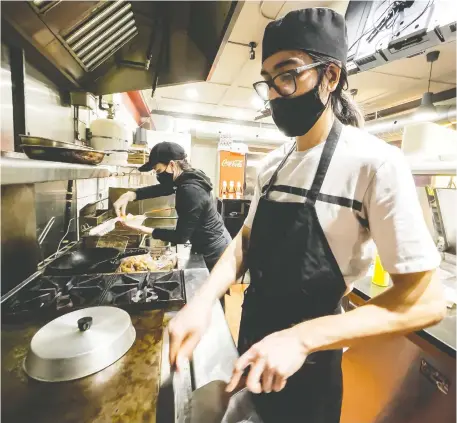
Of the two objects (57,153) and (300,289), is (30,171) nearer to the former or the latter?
(57,153)

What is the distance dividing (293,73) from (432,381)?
62.8 inches

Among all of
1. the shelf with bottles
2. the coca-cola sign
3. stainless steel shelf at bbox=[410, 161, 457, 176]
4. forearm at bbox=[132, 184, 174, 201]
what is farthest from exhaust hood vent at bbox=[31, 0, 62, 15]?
the coca-cola sign

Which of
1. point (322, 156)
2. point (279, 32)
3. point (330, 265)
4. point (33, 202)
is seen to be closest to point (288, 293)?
point (330, 265)

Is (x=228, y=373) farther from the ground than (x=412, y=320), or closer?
closer

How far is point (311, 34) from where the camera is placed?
94 cm

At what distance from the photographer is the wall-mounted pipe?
4.46 metres

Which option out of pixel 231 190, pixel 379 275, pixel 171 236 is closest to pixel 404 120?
pixel 231 190

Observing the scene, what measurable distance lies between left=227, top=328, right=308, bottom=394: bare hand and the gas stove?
74cm

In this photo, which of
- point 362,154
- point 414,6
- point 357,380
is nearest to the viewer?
point 362,154

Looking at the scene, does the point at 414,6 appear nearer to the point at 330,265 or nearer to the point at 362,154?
the point at 362,154

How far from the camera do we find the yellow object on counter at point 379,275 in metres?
1.77

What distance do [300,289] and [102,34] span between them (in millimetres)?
1811

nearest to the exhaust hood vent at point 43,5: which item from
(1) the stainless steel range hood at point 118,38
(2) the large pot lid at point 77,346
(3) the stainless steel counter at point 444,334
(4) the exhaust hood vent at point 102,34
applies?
(1) the stainless steel range hood at point 118,38

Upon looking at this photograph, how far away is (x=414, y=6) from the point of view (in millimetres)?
2053
